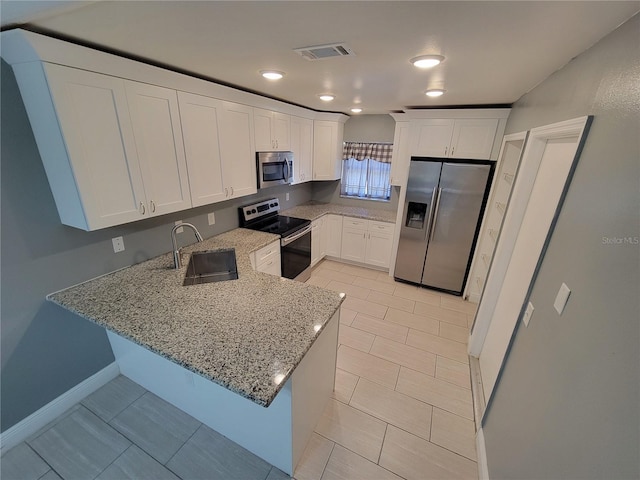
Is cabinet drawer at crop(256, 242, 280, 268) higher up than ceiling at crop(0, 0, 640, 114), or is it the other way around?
ceiling at crop(0, 0, 640, 114)

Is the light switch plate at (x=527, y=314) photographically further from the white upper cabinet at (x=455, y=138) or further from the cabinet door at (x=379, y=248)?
the cabinet door at (x=379, y=248)

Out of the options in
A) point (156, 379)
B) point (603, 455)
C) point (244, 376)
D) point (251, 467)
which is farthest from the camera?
point (156, 379)

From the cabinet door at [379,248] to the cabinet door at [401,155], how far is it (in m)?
0.83

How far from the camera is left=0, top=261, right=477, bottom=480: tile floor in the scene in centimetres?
160

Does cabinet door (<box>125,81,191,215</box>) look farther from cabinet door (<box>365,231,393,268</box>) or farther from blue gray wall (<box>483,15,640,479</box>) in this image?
cabinet door (<box>365,231,393,268</box>)

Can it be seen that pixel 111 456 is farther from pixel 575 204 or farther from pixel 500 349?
pixel 575 204

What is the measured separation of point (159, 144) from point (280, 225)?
1.69 m

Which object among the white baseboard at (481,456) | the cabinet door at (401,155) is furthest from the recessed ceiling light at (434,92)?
the white baseboard at (481,456)

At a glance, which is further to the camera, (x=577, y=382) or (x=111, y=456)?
(x=111, y=456)

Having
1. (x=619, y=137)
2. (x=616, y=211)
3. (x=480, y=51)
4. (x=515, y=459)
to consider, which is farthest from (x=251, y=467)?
(x=480, y=51)

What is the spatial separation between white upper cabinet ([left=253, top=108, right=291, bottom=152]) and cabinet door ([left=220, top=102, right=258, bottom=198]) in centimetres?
11

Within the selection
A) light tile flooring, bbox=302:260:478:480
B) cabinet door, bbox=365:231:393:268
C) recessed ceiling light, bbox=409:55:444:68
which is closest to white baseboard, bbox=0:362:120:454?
light tile flooring, bbox=302:260:478:480

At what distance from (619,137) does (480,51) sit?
787 millimetres

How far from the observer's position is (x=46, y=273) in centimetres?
165
